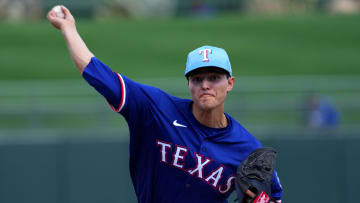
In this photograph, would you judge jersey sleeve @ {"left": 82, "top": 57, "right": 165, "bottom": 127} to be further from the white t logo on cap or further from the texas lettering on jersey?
the white t logo on cap

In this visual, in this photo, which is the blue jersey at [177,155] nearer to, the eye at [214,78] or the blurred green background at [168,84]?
the eye at [214,78]

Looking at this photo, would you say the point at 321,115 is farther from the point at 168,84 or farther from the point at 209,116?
the point at 209,116

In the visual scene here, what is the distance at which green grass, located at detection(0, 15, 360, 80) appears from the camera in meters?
17.2

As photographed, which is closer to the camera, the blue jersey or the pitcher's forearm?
the pitcher's forearm

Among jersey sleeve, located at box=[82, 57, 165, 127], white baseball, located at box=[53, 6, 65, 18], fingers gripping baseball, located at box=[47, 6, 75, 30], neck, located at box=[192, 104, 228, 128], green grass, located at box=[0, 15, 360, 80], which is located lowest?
neck, located at box=[192, 104, 228, 128]

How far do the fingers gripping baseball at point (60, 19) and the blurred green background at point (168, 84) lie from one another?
489 centimetres

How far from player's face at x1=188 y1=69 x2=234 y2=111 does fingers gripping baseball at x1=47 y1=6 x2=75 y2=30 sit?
79 cm

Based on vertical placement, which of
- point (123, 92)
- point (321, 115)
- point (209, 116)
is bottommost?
point (209, 116)

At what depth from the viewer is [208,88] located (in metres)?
3.61

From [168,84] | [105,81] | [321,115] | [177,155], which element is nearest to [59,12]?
[105,81]

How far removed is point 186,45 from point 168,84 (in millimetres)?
6065

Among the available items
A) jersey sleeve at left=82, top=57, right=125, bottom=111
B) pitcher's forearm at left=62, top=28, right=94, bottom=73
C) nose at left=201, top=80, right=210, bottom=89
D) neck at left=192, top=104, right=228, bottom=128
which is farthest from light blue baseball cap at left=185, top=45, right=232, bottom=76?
pitcher's forearm at left=62, top=28, right=94, bottom=73

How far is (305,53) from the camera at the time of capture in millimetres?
18516

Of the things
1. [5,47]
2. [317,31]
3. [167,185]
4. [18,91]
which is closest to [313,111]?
[18,91]
